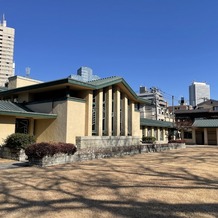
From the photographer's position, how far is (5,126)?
1711 cm

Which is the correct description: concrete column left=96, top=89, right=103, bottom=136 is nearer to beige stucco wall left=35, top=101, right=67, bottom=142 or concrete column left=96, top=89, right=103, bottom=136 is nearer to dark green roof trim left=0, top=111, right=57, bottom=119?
beige stucco wall left=35, top=101, right=67, bottom=142

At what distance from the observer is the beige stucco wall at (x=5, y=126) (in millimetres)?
16859

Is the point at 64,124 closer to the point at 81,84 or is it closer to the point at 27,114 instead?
the point at 27,114

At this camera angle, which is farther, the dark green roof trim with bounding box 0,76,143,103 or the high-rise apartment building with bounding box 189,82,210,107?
the high-rise apartment building with bounding box 189,82,210,107

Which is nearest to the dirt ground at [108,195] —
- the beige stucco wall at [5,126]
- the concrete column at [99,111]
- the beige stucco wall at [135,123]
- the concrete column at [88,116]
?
the beige stucco wall at [5,126]

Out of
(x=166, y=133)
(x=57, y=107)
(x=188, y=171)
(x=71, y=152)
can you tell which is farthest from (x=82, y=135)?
(x=166, y=133)

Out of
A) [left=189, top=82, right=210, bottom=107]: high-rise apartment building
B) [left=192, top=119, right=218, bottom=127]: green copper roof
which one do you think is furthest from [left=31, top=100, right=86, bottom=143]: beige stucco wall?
[left=189, top=82, right=210, bottom=107]: high-rise apartment building

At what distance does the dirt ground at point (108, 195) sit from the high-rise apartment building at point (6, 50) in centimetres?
13806

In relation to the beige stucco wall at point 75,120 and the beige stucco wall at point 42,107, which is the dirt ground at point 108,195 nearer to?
the beige stucco wall at point 75,120

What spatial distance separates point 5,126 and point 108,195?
517 inches

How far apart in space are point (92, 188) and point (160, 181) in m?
2.73

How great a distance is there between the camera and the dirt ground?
539 centimetres

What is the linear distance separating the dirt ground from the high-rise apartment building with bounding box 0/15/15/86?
138056mm

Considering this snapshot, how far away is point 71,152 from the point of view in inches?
563
